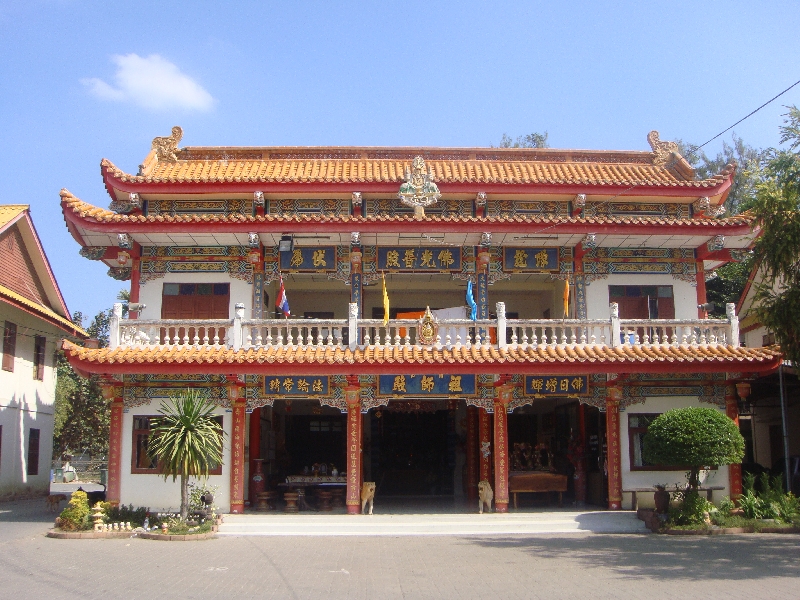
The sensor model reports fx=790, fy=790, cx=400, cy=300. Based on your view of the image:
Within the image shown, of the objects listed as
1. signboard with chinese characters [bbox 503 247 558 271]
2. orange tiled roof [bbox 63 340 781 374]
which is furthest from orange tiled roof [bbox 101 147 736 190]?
orange tiled roof [bbox 63 340 781 374]

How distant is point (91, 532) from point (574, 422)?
11.6 meters

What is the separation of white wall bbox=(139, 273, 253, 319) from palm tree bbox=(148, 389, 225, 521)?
308 centimetres

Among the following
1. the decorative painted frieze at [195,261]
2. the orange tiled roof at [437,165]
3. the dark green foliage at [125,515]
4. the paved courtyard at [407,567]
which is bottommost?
the paved courtyard at [407,567]

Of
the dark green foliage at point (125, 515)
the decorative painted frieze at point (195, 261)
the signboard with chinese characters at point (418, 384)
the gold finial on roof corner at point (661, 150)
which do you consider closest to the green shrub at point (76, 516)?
the dark green foliage at point (125, 515)

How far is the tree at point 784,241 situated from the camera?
13.9 meters

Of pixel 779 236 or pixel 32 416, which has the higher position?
pixel 779 236

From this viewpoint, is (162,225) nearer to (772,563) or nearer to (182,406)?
(182,406)

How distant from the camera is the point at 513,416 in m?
22.0

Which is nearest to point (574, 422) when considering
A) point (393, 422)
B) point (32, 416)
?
point (393, 422)

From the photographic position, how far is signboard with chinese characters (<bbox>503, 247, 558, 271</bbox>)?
19.1m

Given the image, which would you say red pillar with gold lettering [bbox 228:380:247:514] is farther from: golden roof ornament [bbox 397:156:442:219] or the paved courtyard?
golden roof ornament [bbox 397:156:442:219]

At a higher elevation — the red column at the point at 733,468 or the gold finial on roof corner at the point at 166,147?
the gold finial on roof corner at the point at 166,147

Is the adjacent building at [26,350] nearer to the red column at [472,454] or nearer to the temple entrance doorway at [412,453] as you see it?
the temple entrance doorway at [412,453]

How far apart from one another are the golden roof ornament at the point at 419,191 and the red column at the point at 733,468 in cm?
792
